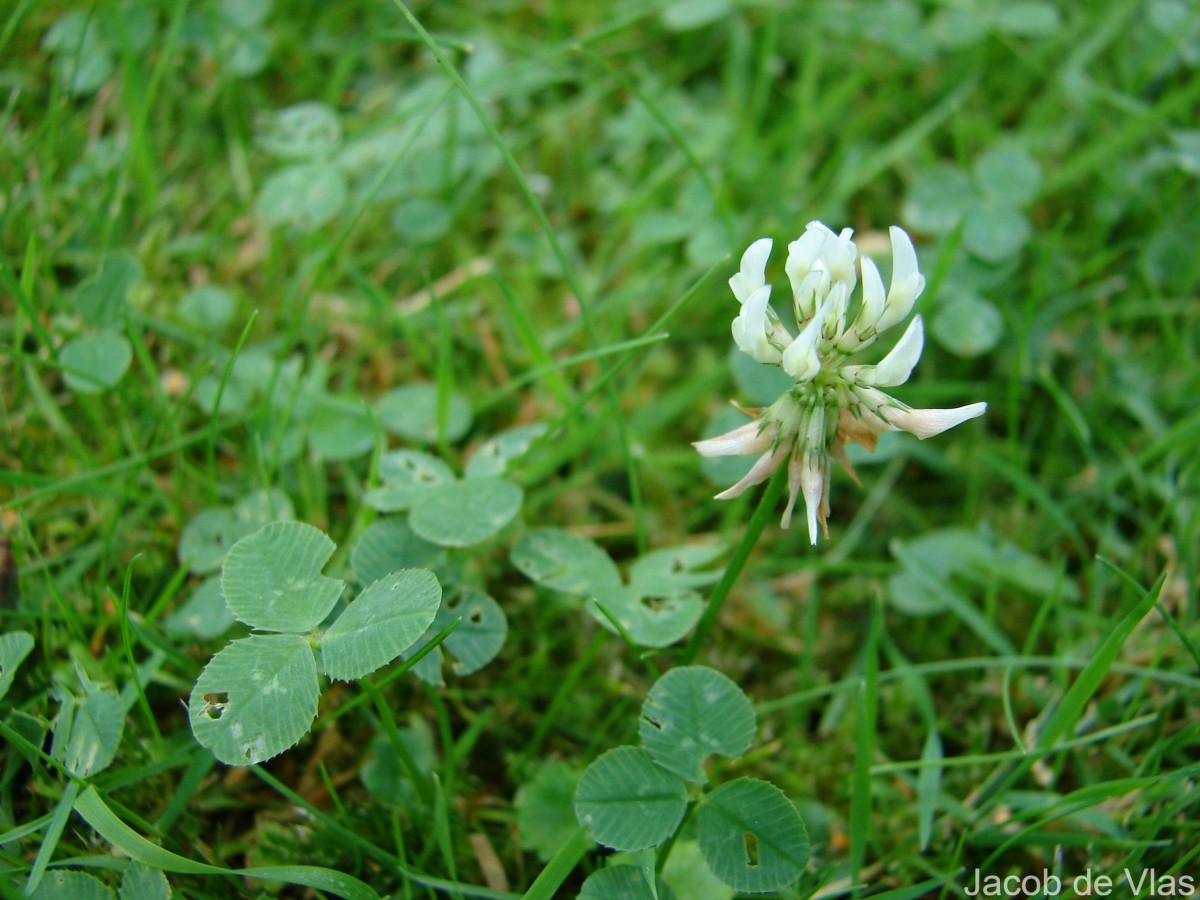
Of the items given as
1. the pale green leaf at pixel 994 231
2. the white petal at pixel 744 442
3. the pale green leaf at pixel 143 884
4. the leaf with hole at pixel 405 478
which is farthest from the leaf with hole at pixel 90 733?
the pale green leaf at pixel 994 231

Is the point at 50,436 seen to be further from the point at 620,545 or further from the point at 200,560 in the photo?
the point at 620,545

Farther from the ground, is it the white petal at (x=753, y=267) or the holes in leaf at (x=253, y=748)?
the white petal at (x=753, y=267)

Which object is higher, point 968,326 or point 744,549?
point 744,549

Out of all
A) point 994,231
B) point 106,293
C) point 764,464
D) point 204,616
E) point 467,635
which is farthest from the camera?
point 994,231

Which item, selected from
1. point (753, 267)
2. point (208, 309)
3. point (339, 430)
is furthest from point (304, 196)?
point (753, 267)

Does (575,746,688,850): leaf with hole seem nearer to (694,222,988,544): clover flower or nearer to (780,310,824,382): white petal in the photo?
(694,222,988,544): clover flower

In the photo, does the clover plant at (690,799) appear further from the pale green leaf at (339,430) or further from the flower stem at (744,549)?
the pale green leaf at (339,430)

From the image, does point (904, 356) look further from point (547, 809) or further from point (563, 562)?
point (547, 809)
